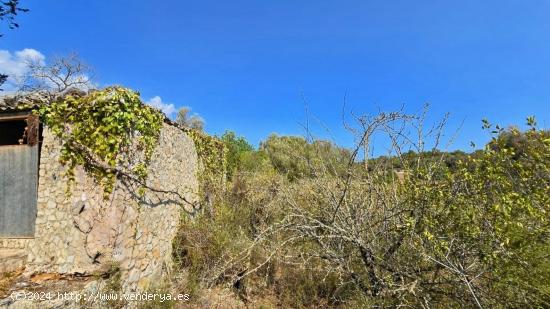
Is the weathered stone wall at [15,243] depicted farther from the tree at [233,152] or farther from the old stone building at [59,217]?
the tree at [233,152]

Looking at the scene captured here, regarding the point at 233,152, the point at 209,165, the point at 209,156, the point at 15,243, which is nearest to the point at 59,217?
the point at 15,243

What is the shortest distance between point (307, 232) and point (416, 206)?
1466 millimetres

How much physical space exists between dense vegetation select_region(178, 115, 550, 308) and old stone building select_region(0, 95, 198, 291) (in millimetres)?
1427

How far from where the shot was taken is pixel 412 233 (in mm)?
4086

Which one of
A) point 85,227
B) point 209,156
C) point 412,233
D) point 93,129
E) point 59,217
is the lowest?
point 412,233

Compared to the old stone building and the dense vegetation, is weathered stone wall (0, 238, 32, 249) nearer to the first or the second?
the old stone building

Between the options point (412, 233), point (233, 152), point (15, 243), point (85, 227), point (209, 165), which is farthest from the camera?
point (233, 152)

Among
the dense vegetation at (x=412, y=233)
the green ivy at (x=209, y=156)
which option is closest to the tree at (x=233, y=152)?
the green ivy at (x=209, y=156)

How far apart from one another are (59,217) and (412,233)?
4.90 metres

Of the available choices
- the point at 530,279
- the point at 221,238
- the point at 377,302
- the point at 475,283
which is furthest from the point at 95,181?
the point at 530,279

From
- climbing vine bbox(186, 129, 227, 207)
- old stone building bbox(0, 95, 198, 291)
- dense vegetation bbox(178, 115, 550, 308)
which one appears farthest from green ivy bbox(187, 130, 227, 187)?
old stone building bbox(0, 95, 198, 291)

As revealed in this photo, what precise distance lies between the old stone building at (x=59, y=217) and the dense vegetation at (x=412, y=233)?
4.68 ft

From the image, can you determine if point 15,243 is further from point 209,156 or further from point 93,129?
point 209,156

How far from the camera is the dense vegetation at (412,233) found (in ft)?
12.3
